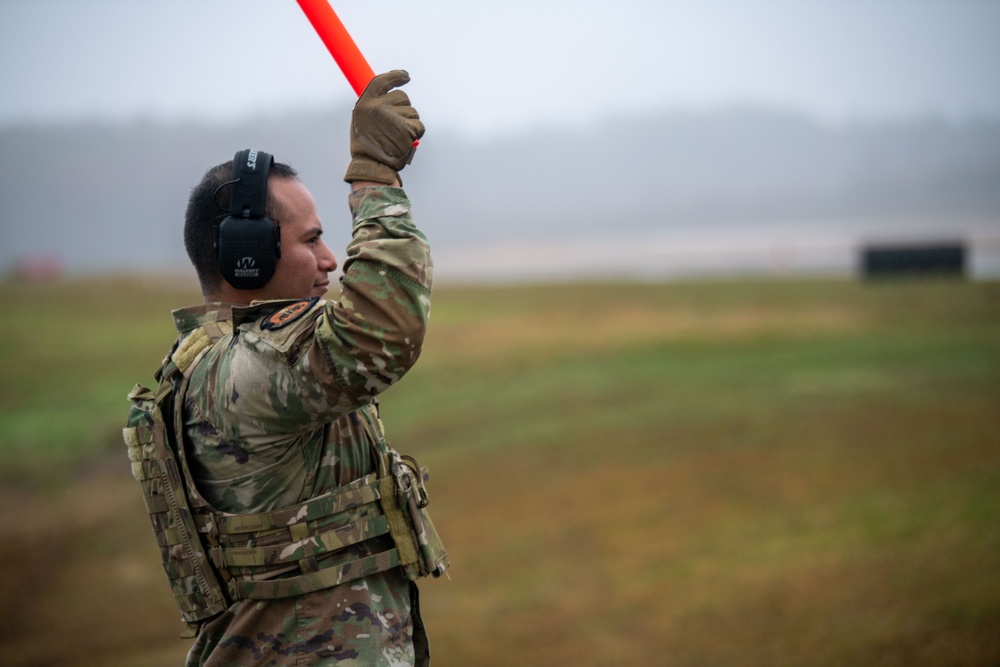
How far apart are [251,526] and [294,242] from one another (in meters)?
0.72

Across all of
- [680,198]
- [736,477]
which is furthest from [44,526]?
[680,198]

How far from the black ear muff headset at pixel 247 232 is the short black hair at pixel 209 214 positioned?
2.0 inches

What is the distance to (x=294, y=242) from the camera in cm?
257

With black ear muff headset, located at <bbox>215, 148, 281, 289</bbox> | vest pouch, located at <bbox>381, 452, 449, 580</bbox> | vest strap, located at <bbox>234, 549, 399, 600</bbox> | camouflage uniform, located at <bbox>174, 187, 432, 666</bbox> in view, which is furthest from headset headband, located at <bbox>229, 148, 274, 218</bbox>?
vest strap, located at <bbox>234, 549, 399, 600</bbox>

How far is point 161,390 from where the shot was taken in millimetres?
2559

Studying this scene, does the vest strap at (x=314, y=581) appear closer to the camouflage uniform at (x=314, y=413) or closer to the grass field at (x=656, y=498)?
the camouflage uniform at (x=314, y=413)

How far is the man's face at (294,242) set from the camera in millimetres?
2559

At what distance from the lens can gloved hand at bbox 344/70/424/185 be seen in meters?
2.31

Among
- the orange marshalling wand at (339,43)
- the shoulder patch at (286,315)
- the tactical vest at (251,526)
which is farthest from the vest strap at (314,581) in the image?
the orange marshalling wand at (339,43)

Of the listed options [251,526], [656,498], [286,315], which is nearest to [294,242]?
[286,315]

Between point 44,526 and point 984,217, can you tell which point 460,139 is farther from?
point 44,526

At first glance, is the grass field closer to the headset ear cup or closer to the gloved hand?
the headset ear cup

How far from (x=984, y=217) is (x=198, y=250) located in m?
70.3

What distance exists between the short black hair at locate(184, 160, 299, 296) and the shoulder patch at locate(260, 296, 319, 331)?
307 mm
